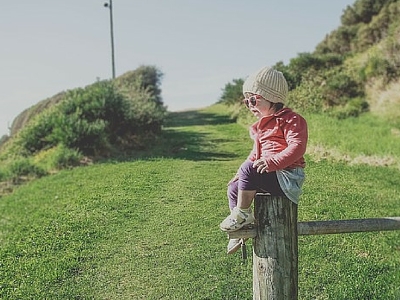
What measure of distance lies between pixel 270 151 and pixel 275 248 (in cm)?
44

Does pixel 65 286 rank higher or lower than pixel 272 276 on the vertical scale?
lower

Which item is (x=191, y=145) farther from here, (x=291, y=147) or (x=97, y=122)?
(x=291, y=147)

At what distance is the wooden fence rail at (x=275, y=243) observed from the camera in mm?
2658

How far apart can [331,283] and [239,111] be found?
12.2ft

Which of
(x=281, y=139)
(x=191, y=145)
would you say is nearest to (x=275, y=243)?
(x=281, y=139)

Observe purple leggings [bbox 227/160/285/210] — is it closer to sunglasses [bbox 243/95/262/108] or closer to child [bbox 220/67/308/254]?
child [bbox 220/67/308/254]

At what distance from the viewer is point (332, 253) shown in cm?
448

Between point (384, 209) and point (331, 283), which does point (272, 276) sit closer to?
point (331, 283)

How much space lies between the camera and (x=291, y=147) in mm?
2582

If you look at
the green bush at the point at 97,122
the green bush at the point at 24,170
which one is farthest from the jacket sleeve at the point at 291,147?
the green bush at the point at 24,170

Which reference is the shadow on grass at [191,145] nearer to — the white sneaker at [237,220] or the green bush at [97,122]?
the green bush at [97,122]

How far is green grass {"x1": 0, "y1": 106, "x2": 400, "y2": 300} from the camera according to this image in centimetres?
413

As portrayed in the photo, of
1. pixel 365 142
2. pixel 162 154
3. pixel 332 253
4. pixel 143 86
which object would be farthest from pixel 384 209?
pixel 143 86

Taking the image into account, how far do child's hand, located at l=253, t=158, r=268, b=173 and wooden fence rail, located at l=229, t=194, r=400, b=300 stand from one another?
12cm
